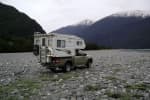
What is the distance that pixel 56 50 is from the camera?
2053 cm

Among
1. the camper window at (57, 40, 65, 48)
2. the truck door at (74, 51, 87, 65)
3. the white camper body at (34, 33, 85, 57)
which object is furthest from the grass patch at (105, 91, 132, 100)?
the truck door at (74, 51, 87, 65)

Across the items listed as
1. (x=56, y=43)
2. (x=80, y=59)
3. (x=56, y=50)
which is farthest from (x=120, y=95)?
(x=80, y=59)

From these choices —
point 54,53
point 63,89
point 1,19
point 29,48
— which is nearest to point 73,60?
point 54,53

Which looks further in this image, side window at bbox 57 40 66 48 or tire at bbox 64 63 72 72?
tire at bbox 64 63 72 72

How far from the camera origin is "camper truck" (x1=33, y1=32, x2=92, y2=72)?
20359 millimetres

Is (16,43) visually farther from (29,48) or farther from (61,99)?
(61,99)

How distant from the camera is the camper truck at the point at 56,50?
2036 centimetres

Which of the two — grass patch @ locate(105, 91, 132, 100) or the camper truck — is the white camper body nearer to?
the camper truck

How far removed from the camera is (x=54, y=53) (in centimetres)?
2039

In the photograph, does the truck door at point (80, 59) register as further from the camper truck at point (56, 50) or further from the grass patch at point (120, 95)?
the grass patch at point (120, 95)

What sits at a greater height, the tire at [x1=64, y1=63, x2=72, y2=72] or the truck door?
the truck door

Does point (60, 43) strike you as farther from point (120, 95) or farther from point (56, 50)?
point (120, 95)

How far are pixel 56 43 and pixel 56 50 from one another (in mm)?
603

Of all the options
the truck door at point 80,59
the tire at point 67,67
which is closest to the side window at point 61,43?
the tire at point 67,67
